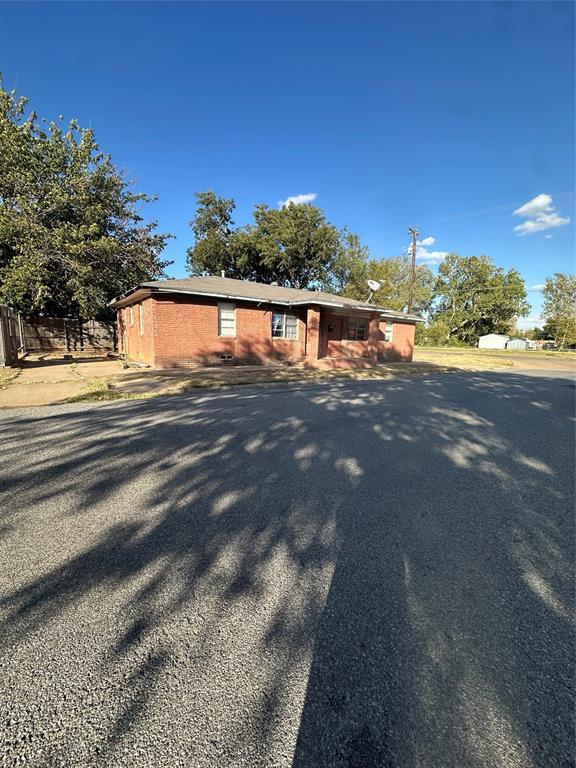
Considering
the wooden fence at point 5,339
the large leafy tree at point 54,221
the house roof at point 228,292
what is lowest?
the wooden fence at point 5,339

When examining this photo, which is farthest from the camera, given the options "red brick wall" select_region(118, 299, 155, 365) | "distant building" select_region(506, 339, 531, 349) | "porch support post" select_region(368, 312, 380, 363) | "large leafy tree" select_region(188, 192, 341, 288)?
"distant building" select_region(506, 339, 531, 349)

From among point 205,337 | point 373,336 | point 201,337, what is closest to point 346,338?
point 373,336

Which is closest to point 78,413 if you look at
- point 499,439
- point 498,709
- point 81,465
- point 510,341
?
point 81,465

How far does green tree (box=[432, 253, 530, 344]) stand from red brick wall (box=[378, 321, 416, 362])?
29955mm

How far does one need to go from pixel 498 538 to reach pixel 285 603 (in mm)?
1811

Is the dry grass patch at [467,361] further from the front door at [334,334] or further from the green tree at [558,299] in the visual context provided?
the green tree at [558,299]

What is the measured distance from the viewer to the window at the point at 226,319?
1434 centimetres

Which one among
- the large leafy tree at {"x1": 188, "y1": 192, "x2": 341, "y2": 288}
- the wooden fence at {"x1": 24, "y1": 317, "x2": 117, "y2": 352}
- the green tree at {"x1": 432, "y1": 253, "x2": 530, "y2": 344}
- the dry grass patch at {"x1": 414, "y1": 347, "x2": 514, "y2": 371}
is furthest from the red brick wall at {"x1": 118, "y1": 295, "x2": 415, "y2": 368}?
the green tree at {"x1": 432, "y1": 253, "x2": 530, "y2": 344}

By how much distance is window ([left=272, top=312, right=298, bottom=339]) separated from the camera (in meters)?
15.9

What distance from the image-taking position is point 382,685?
152 cm

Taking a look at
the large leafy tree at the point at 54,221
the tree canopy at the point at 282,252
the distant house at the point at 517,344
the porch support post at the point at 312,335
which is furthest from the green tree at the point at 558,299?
the large leafy tree at the point at 54,221

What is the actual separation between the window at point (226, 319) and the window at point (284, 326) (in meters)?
1.95

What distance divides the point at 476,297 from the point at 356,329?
3721 cm

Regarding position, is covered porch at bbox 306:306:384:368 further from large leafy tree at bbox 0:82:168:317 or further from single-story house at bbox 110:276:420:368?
large leafy tree at bbox 0:82:168:317
